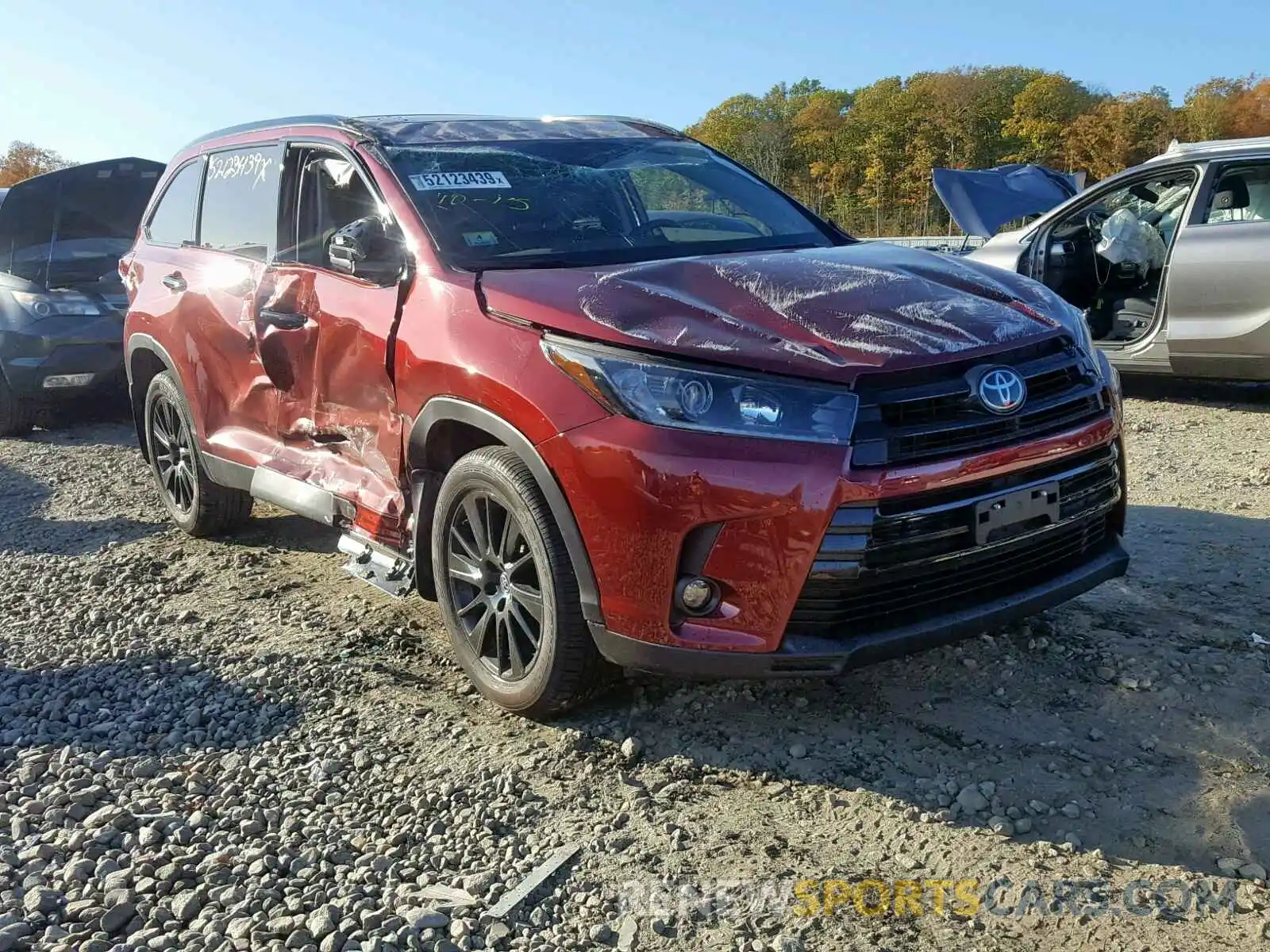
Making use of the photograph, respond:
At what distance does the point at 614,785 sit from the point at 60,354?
698cm

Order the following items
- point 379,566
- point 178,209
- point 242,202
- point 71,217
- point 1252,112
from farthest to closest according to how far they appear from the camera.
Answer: point 1252,112
point 71,217
point 178,209
point 242,202
point 379,566

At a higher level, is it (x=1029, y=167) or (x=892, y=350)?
(x=1029, y=167)

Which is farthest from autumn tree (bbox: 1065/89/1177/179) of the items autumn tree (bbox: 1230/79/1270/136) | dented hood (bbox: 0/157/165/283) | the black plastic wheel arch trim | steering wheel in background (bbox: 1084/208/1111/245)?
the black plastic wheel arch trim

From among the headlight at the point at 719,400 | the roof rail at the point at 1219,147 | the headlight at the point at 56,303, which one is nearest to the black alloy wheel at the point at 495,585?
the headlight at the point at 719,400

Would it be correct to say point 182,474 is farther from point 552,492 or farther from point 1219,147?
point 1219,147

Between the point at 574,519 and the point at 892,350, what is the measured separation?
0.94m

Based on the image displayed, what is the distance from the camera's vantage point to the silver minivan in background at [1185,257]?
21.0 ft

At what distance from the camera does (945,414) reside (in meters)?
2.74

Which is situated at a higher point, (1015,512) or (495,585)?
(1015,512)

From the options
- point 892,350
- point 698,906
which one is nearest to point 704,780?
point 698,906

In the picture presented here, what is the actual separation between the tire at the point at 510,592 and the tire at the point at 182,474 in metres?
2.11

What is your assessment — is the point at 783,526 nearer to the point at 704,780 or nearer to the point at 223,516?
the point at 704,780

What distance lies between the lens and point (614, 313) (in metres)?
2.89

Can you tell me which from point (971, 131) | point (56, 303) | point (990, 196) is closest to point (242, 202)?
point (56, 303)
